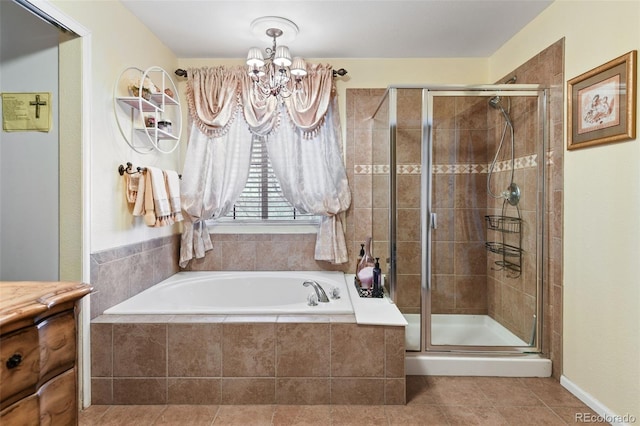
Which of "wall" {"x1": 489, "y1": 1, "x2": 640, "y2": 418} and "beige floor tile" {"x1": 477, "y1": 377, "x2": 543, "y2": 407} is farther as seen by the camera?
"beige floor tile" {"x1": 477, "y1": 377, "x2": 543, "y2": 407}

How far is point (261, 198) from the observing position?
316 centimetres

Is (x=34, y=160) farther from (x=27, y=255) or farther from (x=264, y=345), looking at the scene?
(x=264, y=345)

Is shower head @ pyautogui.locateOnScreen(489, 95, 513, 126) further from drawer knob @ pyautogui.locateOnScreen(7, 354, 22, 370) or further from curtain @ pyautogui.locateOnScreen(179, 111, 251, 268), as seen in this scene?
drawer knob @ pyautogui.locateOnScreen(7, 354, 22, 370)

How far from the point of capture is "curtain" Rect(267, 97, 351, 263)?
117 inches

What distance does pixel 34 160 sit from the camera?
192 centimetres

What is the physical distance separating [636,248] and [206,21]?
2749 millimetres

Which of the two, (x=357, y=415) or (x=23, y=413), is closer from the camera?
(x=23, y=413)

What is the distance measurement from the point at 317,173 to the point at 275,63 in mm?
924

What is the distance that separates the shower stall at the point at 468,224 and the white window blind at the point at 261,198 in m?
1.03

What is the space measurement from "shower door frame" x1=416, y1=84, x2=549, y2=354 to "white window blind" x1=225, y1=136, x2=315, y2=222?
112 centimetres

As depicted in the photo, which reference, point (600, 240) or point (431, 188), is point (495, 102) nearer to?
point (431, 188)

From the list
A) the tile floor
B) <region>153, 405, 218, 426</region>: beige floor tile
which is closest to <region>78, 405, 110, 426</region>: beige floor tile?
the tile floor

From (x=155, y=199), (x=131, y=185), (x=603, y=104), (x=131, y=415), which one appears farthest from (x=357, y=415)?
(x=603, y=104)

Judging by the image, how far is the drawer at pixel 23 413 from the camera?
0.93 m
